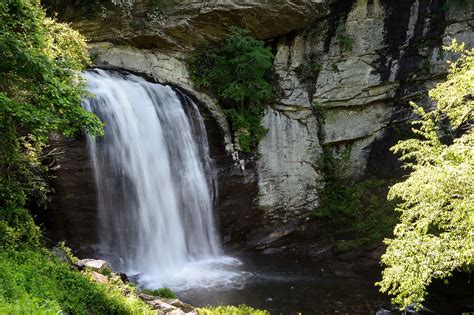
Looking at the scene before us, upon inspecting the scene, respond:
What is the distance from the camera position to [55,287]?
5.46m

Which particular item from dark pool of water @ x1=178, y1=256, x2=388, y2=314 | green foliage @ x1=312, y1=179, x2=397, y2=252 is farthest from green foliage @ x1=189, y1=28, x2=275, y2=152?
dark pool of water @ x1=178, y1=256, x2=388, y2=314

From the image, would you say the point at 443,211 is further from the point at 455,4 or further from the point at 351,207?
the point at 455,4

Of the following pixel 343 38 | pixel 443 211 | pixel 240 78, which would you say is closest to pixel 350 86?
pixel 343 38

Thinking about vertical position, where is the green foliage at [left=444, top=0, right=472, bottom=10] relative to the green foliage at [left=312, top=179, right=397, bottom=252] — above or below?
above

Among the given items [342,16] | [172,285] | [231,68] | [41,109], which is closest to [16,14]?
[41,109]

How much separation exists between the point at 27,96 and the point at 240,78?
8.93 meters

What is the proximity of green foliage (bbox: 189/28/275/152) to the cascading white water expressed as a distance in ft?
4.67

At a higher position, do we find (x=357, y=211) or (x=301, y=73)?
(x=301, y=73)

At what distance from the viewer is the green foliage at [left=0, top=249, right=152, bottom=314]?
188 inches

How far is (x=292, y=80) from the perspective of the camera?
16234 millimetres

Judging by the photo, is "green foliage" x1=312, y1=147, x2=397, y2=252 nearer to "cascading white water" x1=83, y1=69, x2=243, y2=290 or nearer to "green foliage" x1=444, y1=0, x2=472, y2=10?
"cascading white water" x1=83, y1=69, x2=243, y2=290

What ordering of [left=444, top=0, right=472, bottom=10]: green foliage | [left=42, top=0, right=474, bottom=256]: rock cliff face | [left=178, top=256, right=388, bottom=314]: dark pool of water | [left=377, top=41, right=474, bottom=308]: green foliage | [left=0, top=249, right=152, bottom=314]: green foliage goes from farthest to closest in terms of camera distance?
[left=444, top=0, right=472, bottom=10]: green foliage, [left=42, top=0, right=474, bottom=256]: rock cliff face, [left=178, top=256, right=388, bottom=314]: dark pool of water, [left=377, top=41, right=474, bottom=308]: green foliage, [left=0, top=249, right=152, bottom=314]: green foliage

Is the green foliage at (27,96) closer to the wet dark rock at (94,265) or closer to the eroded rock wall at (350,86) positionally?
the wet dark rock at (94,265)

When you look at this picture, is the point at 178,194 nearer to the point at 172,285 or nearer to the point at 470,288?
the point at 172,285
